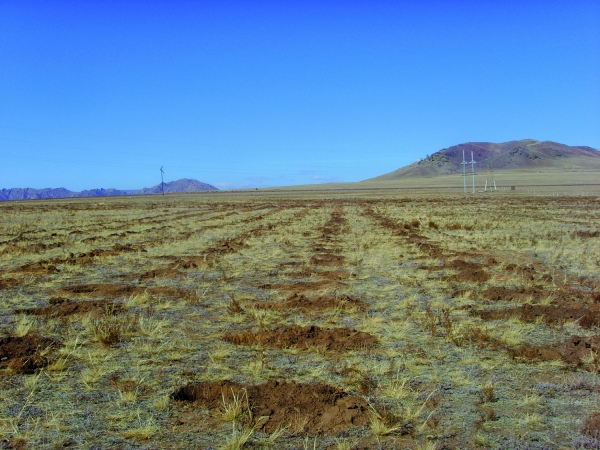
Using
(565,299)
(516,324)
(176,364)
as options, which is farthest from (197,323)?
(565,299)

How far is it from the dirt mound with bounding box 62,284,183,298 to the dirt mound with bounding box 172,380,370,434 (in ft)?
17.6

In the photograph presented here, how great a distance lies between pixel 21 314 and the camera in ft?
29.7

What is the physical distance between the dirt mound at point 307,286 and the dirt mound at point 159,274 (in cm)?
267

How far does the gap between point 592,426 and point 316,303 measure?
5.62 metres

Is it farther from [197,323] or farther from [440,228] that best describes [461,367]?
[440,228]

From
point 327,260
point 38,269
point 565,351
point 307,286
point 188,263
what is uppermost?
point 38,269

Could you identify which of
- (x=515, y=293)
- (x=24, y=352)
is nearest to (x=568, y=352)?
(x=515, y=293)

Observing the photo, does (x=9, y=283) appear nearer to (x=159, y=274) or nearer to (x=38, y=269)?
(x=38, y=269)

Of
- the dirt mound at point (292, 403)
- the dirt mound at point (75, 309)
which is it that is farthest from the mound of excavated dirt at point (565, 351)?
the dirt mound at point (75, 309)

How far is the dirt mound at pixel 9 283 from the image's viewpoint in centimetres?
1158

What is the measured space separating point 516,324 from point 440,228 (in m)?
19.0

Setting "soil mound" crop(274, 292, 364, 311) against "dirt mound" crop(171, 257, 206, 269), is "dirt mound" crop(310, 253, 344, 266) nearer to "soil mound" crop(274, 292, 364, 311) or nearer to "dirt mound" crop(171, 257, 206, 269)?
"dirt mound" crop(171, 257, 206, 269)

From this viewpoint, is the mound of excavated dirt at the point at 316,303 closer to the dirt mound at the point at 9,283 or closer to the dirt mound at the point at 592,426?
the dirt mound at the point at 592,426

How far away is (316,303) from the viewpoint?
9828mm
